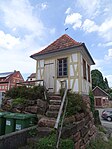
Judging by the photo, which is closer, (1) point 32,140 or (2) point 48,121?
(1) point 32,140

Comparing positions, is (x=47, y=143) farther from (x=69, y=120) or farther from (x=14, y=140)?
(x=69, y=120)

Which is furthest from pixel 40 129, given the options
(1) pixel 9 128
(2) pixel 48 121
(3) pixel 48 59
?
(3) pixel 48 59

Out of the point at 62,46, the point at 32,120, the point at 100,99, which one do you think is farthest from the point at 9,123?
the point at 100,99

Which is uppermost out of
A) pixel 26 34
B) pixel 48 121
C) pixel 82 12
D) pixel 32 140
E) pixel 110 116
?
pixel 82 12

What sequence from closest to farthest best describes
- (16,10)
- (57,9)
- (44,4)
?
(44,4), (16,10), (57,9)

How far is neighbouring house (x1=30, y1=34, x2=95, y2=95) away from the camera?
838 cm

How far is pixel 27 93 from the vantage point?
21.9 feet

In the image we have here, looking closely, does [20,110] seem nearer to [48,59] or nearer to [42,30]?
[48,59]

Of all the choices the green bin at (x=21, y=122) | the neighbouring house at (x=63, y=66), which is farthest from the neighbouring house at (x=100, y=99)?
the green bin at (x=21, y=122)

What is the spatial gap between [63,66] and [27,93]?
3.32 m

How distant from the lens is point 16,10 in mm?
7137

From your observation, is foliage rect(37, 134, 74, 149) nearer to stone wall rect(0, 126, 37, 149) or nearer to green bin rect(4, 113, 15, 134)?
stone wall rect(0, 126, 37, 149)

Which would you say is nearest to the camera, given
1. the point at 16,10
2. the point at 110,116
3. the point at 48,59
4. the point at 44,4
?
the point at 44,4

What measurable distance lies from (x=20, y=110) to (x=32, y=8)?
5152 mm
